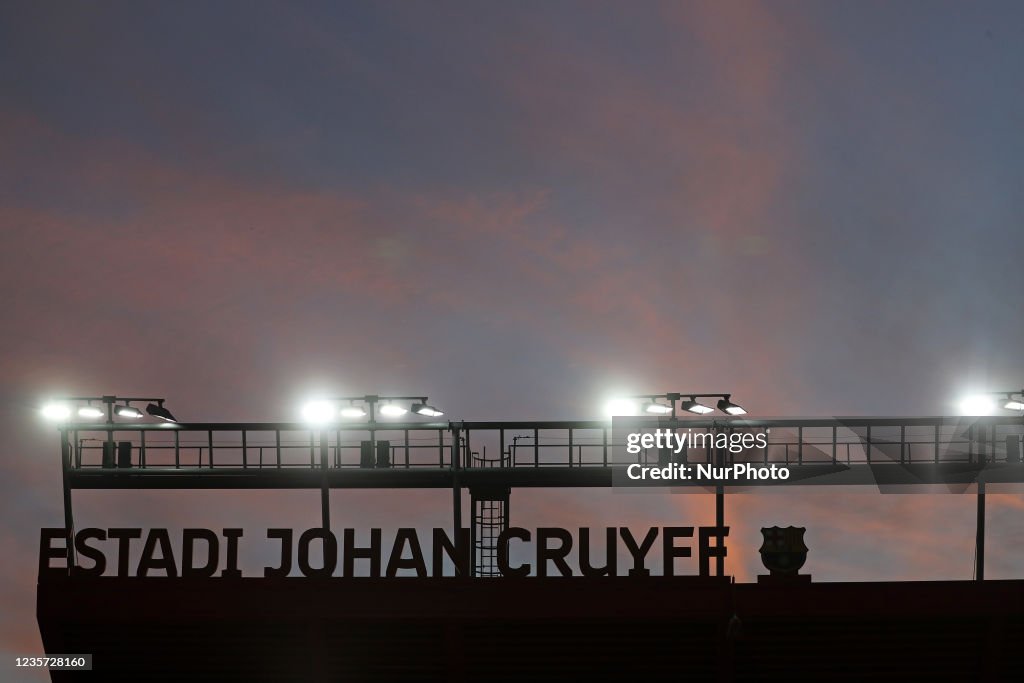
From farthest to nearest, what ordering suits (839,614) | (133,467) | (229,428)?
(133,467)
(229,428)
(839,614)

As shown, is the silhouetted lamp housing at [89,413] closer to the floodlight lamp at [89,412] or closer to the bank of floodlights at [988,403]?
the floodlight lamp at [89,412]

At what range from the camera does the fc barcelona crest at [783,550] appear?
20766mm

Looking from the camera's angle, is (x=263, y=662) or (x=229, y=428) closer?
(x=263, y=662)

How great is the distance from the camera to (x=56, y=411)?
28.7 metres

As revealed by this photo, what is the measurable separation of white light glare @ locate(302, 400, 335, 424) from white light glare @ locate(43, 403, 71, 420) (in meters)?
8.11

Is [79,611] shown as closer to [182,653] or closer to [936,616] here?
[182,653]

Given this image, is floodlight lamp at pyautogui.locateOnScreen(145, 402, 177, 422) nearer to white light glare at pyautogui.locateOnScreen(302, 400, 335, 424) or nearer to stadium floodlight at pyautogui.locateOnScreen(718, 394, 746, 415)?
white light glare at pyautogui.locateOnScreen(302, 400, 335, 424)

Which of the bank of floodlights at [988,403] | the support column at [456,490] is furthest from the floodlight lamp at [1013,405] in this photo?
the support column at [456,490]

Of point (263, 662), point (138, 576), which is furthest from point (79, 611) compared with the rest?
point (263, 662)

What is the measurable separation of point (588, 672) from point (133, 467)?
18.8 meters

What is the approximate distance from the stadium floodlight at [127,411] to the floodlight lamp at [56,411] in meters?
1.57

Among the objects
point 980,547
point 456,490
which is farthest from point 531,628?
point 980,547

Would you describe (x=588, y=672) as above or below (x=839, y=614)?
below

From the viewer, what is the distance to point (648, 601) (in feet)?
67.2
